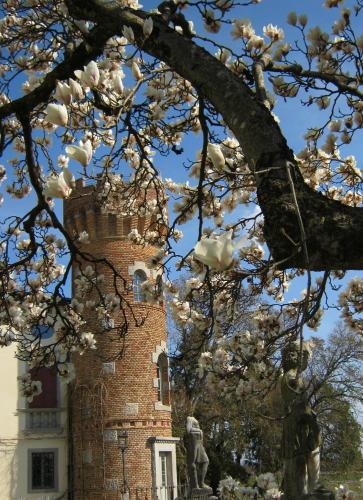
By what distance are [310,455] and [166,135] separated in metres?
3.27

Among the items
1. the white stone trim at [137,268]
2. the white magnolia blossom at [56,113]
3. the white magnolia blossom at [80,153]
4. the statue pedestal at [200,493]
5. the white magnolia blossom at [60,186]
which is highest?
the white stone trim at [137,268]

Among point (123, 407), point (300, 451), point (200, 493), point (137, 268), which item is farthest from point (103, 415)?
point (300, 451)

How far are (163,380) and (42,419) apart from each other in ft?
14.7

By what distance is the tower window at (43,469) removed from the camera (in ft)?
66.5

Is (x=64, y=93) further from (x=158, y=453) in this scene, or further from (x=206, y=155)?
(x=158, y=453)

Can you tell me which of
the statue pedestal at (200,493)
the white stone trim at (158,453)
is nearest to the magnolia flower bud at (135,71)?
the statue pedestal at (200,493)

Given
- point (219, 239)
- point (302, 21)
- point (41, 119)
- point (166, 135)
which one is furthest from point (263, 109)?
point (41, 119)

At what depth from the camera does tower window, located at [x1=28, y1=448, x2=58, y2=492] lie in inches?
798

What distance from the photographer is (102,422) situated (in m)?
19.1

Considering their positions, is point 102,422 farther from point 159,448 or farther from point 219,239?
point 219,239

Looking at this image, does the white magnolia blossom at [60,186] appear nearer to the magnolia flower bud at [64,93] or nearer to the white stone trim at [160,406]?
the magnolia flower bud at [64,93]

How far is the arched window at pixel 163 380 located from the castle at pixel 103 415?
0.03 metres

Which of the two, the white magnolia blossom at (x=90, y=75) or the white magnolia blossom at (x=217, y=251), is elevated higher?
the white magnolia blossom at (x=90, y=75)

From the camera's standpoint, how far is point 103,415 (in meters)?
19.1
